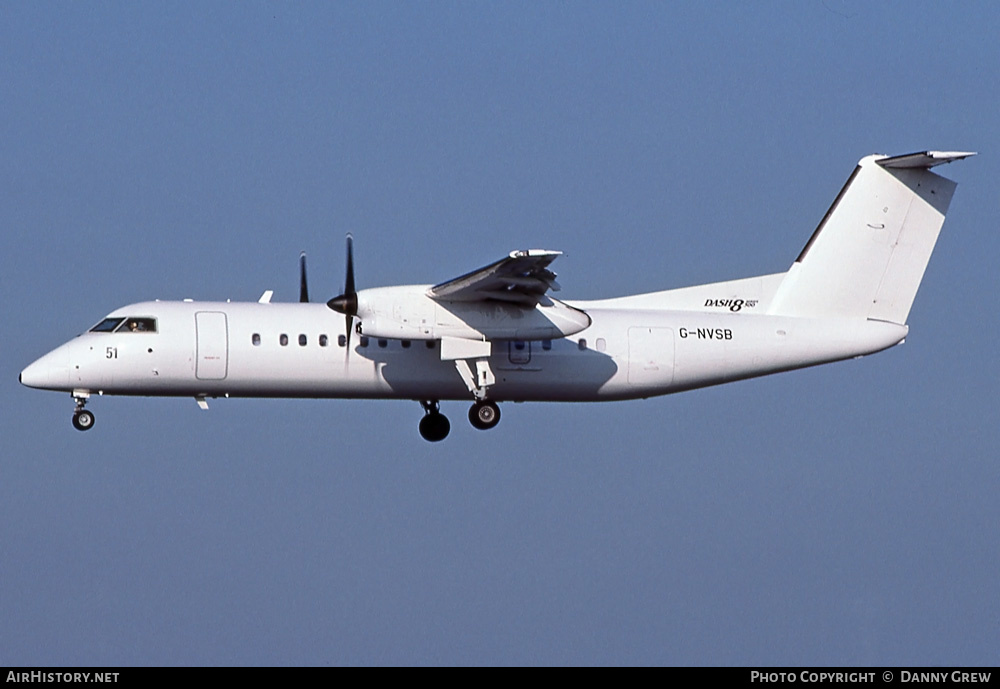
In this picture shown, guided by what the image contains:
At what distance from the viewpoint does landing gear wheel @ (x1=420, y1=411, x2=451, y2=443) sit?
2572 centimetres

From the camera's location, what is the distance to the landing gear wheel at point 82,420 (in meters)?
23.7

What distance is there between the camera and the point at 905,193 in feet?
82.8

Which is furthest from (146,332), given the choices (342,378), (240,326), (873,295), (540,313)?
(873,295)

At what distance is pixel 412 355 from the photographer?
78.9 feet

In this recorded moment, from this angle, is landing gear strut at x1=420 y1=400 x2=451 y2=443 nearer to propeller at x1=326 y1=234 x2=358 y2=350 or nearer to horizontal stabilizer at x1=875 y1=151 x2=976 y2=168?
propeller at x1=326 y1=234 x2=358 y2=350

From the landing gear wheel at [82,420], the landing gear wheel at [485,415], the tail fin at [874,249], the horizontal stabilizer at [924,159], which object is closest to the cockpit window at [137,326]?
the landing gear wheel at [82,420]

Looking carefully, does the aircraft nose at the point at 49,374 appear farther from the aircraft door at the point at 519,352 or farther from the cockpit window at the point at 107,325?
the aircraft door at the point at 519,352

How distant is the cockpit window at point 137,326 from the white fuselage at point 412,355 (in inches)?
2.4

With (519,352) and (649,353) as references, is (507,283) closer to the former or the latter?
(519,352)

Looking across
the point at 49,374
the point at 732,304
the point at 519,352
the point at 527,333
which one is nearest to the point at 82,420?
the point at 49,374

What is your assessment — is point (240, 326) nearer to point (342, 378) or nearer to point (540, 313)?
point (342, 378)

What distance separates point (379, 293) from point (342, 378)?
152cm

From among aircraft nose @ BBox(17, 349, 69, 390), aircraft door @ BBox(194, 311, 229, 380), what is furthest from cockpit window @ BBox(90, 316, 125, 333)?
aircraft door @ BBox(194, 311, 229, 380)

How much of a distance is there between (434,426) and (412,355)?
6.70 ft
